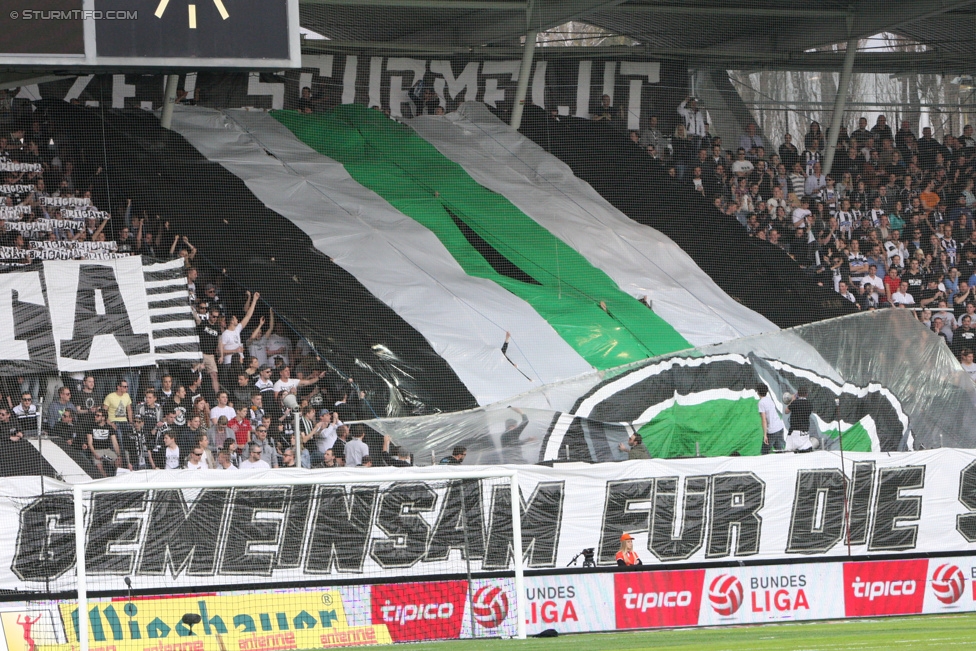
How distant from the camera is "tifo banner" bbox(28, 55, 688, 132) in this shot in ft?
63.8

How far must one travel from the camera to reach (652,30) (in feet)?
69.9

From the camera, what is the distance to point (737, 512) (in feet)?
47.4

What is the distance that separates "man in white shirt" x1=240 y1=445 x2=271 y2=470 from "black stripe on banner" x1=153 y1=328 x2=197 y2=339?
1.77m

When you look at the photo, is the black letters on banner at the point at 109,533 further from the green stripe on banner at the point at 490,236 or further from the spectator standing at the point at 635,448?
the green stripe on banner at the point at 490,236

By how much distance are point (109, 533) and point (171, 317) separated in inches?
136

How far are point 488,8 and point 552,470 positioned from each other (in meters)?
8.37

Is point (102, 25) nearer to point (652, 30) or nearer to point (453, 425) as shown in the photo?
point (453, 425)

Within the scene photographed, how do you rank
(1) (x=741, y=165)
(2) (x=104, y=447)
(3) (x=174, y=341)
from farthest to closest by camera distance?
(1) (x=741, y=165), (3) (x=174, y=341), (2) (x=104, y=447)

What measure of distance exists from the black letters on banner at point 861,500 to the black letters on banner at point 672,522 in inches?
67.8

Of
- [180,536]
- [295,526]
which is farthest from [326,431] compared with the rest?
[180,536]

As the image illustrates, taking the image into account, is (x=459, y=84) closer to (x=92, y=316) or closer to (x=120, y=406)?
(x=92, y=316)

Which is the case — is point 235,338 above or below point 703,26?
below

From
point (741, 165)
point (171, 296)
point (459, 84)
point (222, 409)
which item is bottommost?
point (222, 409)

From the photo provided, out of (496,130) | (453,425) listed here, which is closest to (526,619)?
(453,425)
